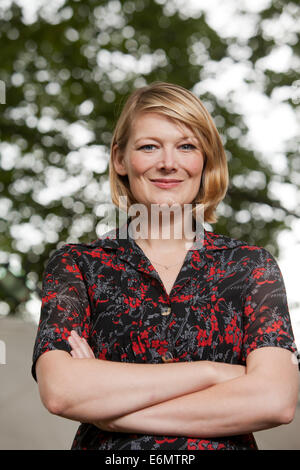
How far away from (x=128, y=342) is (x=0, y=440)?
2432mm

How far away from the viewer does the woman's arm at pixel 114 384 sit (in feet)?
5.02

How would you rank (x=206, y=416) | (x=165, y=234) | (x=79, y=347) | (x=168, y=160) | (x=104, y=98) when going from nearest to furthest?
(x=206, y=416), (x=79, y=347), (x=168, y=160), (x=165, y=234), (x=104, y=98)

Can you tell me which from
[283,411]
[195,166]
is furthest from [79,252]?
[283,411]

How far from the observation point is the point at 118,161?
2021mm

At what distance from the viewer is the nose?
5.92 feet

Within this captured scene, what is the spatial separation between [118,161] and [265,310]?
2.37ft

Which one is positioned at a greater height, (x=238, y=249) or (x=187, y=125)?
(x=187, y=125)

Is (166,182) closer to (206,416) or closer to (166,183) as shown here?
(166,183)

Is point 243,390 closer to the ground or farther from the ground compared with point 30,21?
closer to the ground

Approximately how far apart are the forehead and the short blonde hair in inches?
0.4

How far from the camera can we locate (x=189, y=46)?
473 centimetres

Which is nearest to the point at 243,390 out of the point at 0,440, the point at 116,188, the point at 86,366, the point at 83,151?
the point at 86,366

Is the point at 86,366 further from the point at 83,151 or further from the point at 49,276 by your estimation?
the point at 83,151
